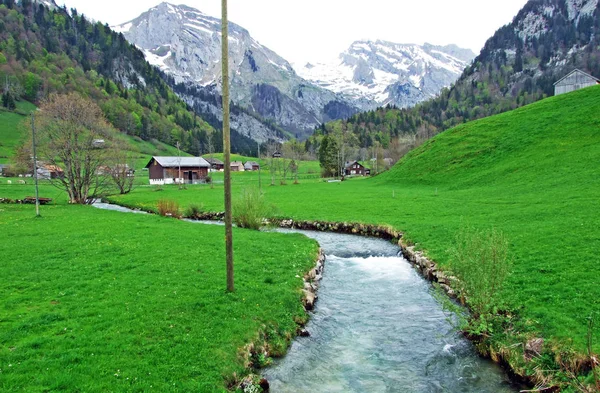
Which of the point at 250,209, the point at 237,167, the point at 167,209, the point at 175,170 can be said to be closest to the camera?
the point at 250,209

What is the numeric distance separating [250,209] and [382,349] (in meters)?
24.5

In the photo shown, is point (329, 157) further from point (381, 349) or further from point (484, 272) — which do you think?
point (381, 349)

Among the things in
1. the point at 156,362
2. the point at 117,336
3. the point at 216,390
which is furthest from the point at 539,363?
the point at 117,336

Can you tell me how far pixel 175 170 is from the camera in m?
126

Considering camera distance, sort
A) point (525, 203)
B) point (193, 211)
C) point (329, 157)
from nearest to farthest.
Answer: point (525, 203)
point (193, 211)
point (329, 157)

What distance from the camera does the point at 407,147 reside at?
503 ft

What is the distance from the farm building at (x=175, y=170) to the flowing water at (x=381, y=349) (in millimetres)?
109577

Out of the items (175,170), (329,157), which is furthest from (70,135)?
(329,157)

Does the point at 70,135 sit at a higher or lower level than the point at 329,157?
lower

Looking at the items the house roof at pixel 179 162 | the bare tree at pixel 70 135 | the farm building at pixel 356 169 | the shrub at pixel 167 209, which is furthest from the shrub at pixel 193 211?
the farm building at pixel 356 169

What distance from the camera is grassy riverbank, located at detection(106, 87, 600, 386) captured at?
49.2ft

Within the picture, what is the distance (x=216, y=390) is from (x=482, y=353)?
9.85 meters

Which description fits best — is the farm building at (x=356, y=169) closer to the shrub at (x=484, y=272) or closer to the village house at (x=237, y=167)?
the village house at (x=237, y=167)

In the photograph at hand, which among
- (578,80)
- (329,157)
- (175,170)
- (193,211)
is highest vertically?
(578,80)
